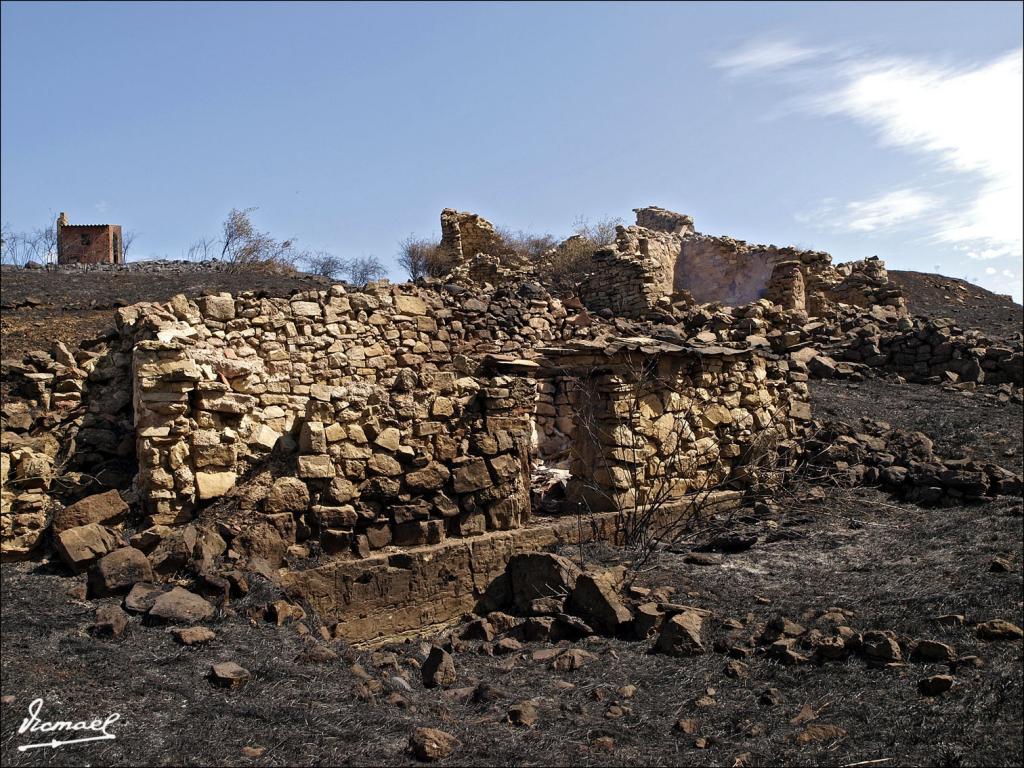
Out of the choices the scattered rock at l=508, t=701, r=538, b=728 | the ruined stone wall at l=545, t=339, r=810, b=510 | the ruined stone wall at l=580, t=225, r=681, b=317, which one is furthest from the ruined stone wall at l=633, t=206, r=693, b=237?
the scattered rock at l=508, t=701, r=538, b=728

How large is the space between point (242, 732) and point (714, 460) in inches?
242

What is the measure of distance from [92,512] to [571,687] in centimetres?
344

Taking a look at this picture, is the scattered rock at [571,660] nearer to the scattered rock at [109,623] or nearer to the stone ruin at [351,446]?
the stone ruin at [351,446]

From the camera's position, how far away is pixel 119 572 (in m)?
4.85

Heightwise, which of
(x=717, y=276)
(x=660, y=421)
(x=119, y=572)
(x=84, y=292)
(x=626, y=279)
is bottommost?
(x=119, y=572)

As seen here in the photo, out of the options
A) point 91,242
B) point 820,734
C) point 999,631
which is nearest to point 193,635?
point 820,734

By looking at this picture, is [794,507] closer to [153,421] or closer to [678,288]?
[153,421]

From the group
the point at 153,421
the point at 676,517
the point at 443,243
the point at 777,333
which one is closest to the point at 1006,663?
the point at 676,517

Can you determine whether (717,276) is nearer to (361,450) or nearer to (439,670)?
(361,450)

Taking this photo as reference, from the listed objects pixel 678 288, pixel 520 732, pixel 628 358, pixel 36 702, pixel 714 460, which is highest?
pixel 678 288

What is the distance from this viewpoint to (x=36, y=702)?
354 centimetres

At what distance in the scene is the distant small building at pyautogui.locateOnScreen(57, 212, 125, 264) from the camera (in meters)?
20.8

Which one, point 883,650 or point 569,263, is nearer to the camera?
point 883,650

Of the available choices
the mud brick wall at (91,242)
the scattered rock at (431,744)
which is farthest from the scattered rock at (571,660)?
the mud brick wall at (91,242)
